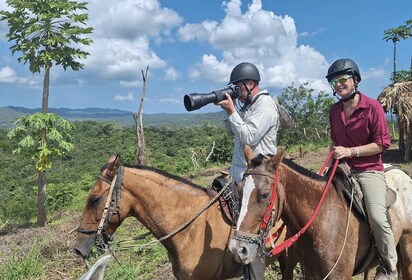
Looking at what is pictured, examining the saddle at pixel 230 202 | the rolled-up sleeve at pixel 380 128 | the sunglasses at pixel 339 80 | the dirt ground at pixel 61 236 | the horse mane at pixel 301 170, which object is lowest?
the dirt ground at pixel 61 236

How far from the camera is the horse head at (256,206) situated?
2711mm

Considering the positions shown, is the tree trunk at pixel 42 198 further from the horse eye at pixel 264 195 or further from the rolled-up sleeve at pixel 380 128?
the rolled-up sleeve at pixel 380 128

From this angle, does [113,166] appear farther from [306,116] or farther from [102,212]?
[306,116]

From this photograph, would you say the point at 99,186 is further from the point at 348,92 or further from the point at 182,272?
the point at 348,92

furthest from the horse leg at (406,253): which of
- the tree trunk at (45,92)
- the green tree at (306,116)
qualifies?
the green tree at (306,116)

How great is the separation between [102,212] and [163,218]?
576 millimetres

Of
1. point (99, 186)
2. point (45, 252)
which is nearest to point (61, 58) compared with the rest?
point (45, 252)

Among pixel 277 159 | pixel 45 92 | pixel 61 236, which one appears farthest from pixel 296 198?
pixel 45 92

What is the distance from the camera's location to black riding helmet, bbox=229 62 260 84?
352 cm

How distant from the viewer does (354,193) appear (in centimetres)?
338

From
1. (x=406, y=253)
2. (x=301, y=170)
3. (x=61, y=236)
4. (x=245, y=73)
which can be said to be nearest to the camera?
(x=301, y=170)

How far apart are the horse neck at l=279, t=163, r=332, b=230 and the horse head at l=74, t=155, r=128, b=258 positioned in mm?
1512

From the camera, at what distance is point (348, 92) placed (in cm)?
344

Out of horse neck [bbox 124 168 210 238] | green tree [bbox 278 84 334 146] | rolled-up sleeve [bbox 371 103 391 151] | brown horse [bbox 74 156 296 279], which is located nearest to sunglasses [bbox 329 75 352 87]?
rolled-up sleeve [bbox 371 103 391 151]
